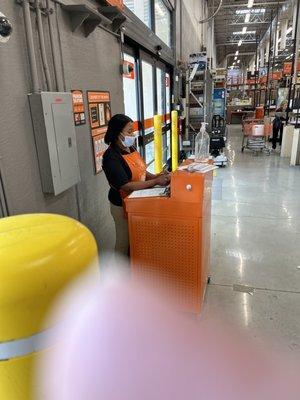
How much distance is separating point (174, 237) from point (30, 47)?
1.47 m

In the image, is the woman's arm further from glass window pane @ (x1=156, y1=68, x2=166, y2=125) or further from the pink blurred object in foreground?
glass window pane @ (x1=156, y1=68, x2=166, y2=125)

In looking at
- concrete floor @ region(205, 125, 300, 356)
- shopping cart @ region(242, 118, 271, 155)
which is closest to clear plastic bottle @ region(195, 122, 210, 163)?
concrete floor @ region(205, 125, 300, 356)

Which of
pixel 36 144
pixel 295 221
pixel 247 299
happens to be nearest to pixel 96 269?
pixel 36 144

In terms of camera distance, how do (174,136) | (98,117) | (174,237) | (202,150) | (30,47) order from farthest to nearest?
1. (174,136)
2. (202,150)
3. (98,117)
4. (174,237)
5. (30,47)

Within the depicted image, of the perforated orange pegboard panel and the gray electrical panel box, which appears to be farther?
the perforated orange pegboard panel

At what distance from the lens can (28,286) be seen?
2.55ft

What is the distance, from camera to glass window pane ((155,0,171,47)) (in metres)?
5.69

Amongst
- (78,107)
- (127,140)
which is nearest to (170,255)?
(127,140)

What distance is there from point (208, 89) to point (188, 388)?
8.24 metres

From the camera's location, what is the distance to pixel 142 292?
2.43 metres

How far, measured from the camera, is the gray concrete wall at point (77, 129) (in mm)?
1525

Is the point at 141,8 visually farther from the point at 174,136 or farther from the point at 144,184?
the point at 144,184

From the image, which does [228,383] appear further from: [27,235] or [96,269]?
[27,235]

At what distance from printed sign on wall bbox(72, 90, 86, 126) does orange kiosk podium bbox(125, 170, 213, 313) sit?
2.51ft
